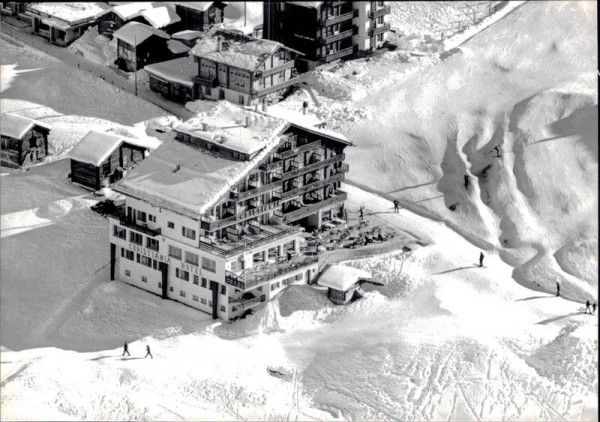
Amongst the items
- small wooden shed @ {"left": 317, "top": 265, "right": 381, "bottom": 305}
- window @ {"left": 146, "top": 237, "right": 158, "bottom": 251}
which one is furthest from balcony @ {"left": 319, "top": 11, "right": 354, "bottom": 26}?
window @ {"left": 146, "top": 237, "right": 158, "bottom": 251}

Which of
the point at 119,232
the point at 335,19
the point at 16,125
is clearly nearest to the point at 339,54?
the point at 335,19

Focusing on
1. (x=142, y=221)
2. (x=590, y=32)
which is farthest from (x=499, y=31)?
(x=142, y=221)

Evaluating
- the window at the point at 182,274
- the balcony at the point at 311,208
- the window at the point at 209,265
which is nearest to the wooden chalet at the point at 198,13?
the balcony at the point at 311,208

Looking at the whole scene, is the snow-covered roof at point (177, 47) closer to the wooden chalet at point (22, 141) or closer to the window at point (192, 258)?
Answer: the wooden chalet at point (22, 141)

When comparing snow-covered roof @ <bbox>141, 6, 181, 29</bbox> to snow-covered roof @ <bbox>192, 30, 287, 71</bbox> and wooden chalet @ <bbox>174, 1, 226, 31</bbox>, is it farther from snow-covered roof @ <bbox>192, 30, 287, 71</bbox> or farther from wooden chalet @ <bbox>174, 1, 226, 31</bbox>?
snow-covered roof @ <bbox>192, 30, 287, 71</bbox>

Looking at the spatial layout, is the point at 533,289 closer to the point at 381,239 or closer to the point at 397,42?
the point at 381,239

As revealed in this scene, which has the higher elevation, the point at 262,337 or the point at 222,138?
the point at 222,138
